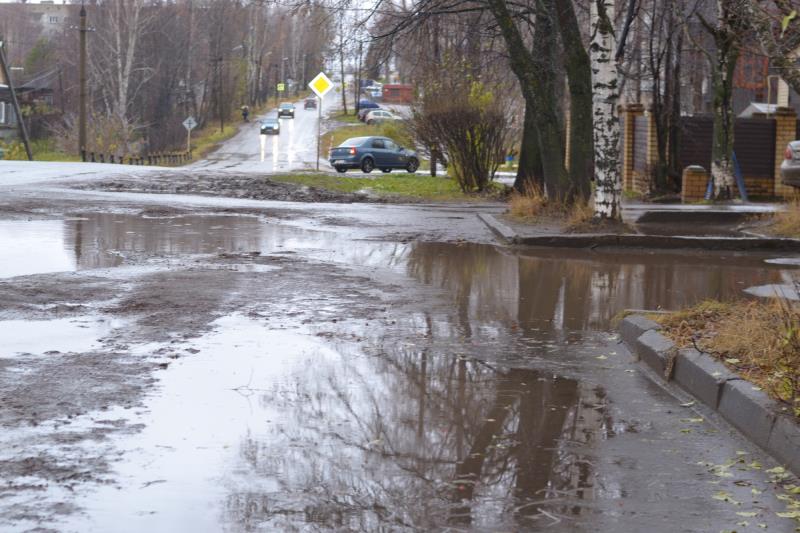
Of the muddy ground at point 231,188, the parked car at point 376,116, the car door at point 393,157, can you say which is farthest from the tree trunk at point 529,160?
the parked car at point 376,116

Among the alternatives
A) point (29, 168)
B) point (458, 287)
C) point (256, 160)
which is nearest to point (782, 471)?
point (458, 287)

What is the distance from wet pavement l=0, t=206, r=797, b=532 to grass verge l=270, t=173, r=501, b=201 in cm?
1500

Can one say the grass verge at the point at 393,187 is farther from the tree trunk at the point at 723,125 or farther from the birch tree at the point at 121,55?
the birch tree at the point at 121,55

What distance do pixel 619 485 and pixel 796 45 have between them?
5424mm

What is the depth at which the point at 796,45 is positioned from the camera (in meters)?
9.27

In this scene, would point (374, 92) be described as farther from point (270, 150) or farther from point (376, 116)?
point (270, 150)

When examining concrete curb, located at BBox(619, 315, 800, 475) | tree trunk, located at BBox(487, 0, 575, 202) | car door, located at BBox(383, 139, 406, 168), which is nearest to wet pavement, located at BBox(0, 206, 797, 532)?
concrete curb, located at BBox(619, 315, 800, 475)

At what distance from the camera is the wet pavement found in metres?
4.80

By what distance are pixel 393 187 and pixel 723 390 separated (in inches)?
980

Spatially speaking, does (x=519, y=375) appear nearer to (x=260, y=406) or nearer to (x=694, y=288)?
(x=260, y=406)

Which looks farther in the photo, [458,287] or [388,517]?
[458,287]

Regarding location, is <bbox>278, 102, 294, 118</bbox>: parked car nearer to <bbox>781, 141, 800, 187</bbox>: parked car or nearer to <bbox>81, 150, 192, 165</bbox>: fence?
<bbox>81, 150, 192, 165</bbox>: fence

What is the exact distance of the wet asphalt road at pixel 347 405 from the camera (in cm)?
480

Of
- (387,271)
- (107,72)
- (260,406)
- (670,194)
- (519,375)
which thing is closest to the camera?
(260,406)
